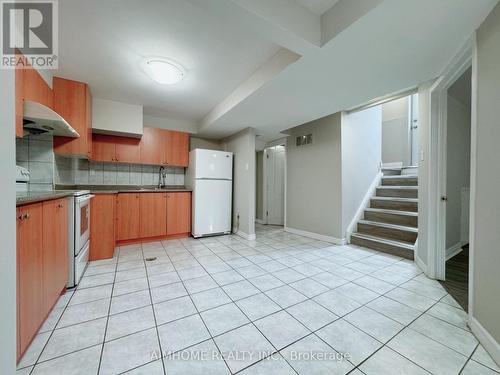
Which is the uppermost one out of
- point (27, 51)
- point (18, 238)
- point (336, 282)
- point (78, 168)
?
point (27, 51)

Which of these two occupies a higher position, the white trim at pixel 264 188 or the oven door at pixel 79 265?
the white trim at pixel 264 188

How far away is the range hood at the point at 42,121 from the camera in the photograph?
1.73 meters

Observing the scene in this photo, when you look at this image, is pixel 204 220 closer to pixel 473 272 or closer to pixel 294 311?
pixel 294 311

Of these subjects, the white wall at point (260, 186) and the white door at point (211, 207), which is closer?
the white door at point (211, 207)

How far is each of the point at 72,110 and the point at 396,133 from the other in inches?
252

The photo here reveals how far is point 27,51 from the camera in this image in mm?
1887

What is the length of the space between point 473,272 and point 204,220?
137 inches

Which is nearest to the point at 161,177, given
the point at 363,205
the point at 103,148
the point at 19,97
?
the point at 103,148

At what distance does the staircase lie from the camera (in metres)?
2.96

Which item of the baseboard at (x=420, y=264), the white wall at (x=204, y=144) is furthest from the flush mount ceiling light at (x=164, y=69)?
the baseboard at (x=420, y=264)

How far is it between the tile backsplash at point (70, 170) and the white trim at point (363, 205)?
3511 millimetres

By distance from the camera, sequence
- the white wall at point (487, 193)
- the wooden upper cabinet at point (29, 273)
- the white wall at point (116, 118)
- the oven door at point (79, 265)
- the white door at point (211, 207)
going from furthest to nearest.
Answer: the white door at point (211, 207) → the white wall at point (116, 118) → the oven door at point (79, 265) → the white wall at point (487, 193) → the wooden upper cabinet at point (29, 273)

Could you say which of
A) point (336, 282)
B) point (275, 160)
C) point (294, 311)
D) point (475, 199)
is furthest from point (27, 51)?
point (275, 160)

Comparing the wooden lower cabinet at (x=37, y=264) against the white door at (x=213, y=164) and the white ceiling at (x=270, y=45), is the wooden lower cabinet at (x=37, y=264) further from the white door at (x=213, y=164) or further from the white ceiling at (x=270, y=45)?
the white door at (x=213, y=164)
